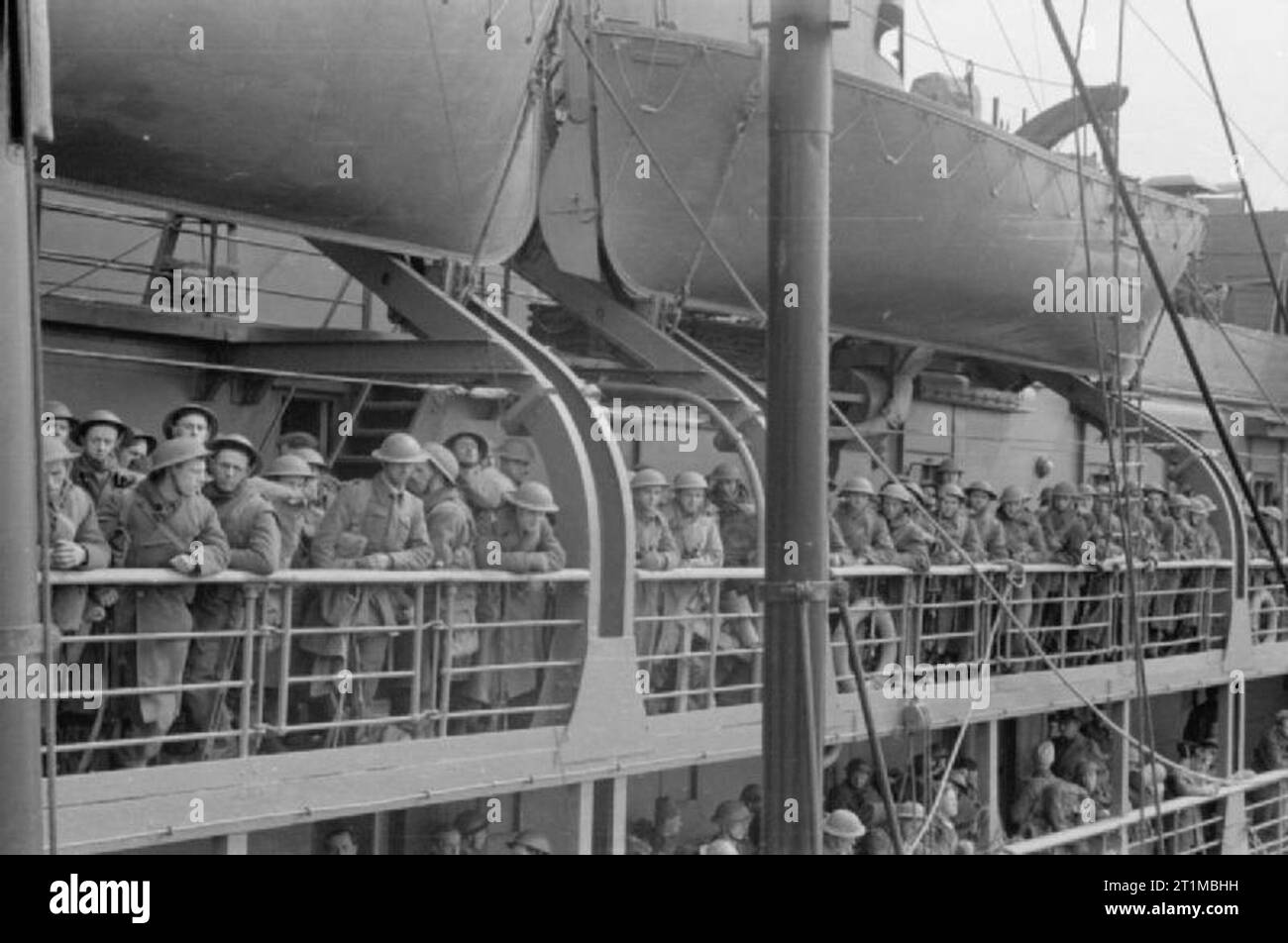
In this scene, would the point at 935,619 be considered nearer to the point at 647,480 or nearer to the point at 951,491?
the point at 951,491

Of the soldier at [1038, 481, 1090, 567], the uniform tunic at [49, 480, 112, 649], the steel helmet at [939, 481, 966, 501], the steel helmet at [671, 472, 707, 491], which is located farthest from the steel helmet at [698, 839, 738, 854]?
the soldier at [1038, 481, 1090, 567]

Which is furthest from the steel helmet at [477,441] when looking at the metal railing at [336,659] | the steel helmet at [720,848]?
the steel helmet at [720,848]

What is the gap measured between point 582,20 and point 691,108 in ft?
2.97

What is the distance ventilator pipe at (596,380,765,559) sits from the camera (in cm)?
1050

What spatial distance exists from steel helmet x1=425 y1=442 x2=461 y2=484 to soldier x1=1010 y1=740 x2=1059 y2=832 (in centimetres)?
628

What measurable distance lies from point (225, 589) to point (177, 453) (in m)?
0.68

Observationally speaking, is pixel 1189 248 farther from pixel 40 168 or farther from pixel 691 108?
pixel 40 168

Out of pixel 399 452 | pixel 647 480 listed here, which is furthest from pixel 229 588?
pixel 647 480

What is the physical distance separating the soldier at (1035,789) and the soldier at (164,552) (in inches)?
302

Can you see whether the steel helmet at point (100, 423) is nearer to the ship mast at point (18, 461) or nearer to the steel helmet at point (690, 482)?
the steel helmet at point (690, 482)

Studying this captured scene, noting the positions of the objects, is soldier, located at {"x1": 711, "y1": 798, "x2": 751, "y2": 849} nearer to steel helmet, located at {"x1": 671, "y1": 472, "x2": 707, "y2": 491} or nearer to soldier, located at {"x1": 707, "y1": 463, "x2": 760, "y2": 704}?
soldier, located at {"x1": 707, "y1": 463, "x2": 760, "y2": 704}

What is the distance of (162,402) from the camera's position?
10.5 m

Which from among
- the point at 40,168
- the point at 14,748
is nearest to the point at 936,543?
the point at 40,168

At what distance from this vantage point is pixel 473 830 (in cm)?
900
